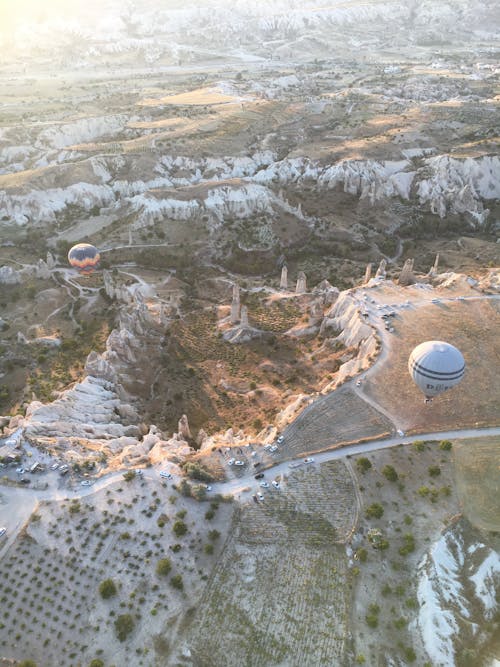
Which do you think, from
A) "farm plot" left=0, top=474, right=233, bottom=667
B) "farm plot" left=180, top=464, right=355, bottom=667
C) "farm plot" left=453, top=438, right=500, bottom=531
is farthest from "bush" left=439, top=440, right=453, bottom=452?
"farm plot" left=0, top=474, right=233, bottom=667

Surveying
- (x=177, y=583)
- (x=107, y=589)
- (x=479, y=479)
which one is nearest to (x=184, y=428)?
(x=177, y=583)

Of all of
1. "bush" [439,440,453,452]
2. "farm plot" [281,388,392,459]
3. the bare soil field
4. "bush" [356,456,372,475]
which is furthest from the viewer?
the bare soil field

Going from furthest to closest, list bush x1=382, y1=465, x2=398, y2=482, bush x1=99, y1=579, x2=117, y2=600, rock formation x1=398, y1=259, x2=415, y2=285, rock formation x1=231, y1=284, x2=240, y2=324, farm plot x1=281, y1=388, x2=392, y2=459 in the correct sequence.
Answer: rock formation x1=398, y1=259, x2=415, y2=285
rock formation x1=231, y1=284, x2=240, y2=324
farm plot x1=281, y1=388, x2=392, y2=459
bush x1=382, y1=465, x2=398, y2=482
bush x1=99, y1=579, x2=117, y2=600

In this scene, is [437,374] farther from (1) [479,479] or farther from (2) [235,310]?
(2) [235,310]

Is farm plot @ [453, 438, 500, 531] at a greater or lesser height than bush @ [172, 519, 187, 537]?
lesser

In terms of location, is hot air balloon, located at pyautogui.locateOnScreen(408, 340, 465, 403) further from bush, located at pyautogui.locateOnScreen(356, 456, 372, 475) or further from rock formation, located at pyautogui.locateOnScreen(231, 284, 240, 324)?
rock formation, located at pyautogui.locateOnScreen(231, 284, 240, 324)

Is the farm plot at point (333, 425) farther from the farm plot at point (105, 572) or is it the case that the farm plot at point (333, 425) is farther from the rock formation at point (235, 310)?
the rock formation at point (235, 310)

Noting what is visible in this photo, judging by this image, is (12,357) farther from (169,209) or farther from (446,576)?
(446,576)
